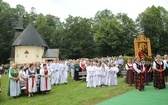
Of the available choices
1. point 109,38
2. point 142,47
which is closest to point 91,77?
point 142,47

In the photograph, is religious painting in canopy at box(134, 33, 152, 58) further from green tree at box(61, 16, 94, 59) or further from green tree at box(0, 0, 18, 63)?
green tree at box(0, 0, 18, 63)

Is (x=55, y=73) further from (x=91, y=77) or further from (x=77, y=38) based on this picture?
(x=77, y=38)

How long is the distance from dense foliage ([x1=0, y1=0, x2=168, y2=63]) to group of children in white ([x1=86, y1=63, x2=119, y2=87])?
34.9 meters

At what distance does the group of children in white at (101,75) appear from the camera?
47.4 feet

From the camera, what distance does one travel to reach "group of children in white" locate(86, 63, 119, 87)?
14453mm

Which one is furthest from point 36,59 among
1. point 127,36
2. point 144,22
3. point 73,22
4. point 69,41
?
point 144,22

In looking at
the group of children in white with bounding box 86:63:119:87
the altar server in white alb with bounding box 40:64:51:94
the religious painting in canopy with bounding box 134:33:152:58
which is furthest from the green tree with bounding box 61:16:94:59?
the altar server in white alb with bounding box 40:64:51:94

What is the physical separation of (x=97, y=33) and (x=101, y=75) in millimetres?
38018

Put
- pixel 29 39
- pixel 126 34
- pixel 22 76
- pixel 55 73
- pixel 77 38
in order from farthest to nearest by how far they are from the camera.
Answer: pixel 77 38 → pixel 126 34 → pixel 29 39 → pixel 55 73 → pixel 22 76

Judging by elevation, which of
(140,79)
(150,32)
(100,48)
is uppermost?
(150,32)

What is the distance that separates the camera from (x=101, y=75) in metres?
14.7

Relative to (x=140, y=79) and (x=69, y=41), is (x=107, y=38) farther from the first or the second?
(x=140, y=79)

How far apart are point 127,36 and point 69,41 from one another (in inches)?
531

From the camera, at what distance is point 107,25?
51938 mm
